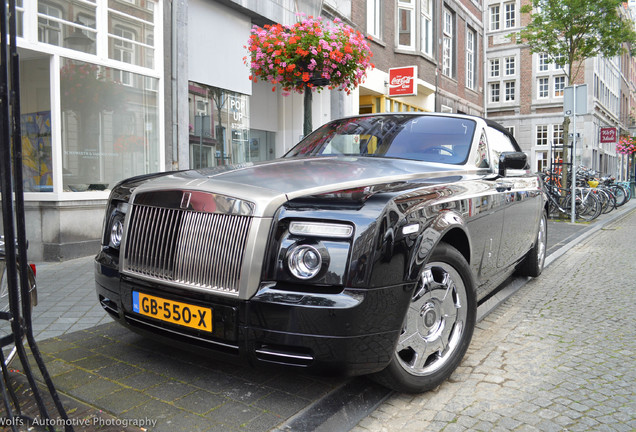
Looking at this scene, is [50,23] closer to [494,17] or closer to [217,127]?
[217,127]

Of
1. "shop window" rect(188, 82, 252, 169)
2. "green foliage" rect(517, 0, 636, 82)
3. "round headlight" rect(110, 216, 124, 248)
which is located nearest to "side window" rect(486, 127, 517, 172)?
"round headlight" rect(110, 216, 124, 248)

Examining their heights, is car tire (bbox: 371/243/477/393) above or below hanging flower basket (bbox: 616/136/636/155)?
below

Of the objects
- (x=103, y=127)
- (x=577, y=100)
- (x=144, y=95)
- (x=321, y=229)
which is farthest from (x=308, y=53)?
(x=577, y=100)

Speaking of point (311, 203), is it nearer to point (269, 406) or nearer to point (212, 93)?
point (269, 406)

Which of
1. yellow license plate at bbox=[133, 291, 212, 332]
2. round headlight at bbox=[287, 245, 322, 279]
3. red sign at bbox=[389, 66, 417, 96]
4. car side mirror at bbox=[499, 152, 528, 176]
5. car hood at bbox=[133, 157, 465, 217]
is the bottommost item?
yellow license plate at bbox=[133, 291, 212, 332]

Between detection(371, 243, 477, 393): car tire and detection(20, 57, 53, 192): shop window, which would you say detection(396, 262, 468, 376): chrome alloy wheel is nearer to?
detection(371, 243, 477, 393): car tire

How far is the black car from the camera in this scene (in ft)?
7.63

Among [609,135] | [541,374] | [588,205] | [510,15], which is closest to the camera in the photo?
[541,374]

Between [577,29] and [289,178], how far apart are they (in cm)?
1512

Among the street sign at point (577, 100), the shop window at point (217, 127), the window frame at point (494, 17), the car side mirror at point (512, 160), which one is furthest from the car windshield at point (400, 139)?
the window frame at point (494, 17)

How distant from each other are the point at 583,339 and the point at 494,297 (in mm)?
1212

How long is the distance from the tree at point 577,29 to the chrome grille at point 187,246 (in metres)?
13.7

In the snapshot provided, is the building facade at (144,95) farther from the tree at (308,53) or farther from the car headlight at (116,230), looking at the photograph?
the car headlight at (116,230)

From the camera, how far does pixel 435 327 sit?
9.68 feet
